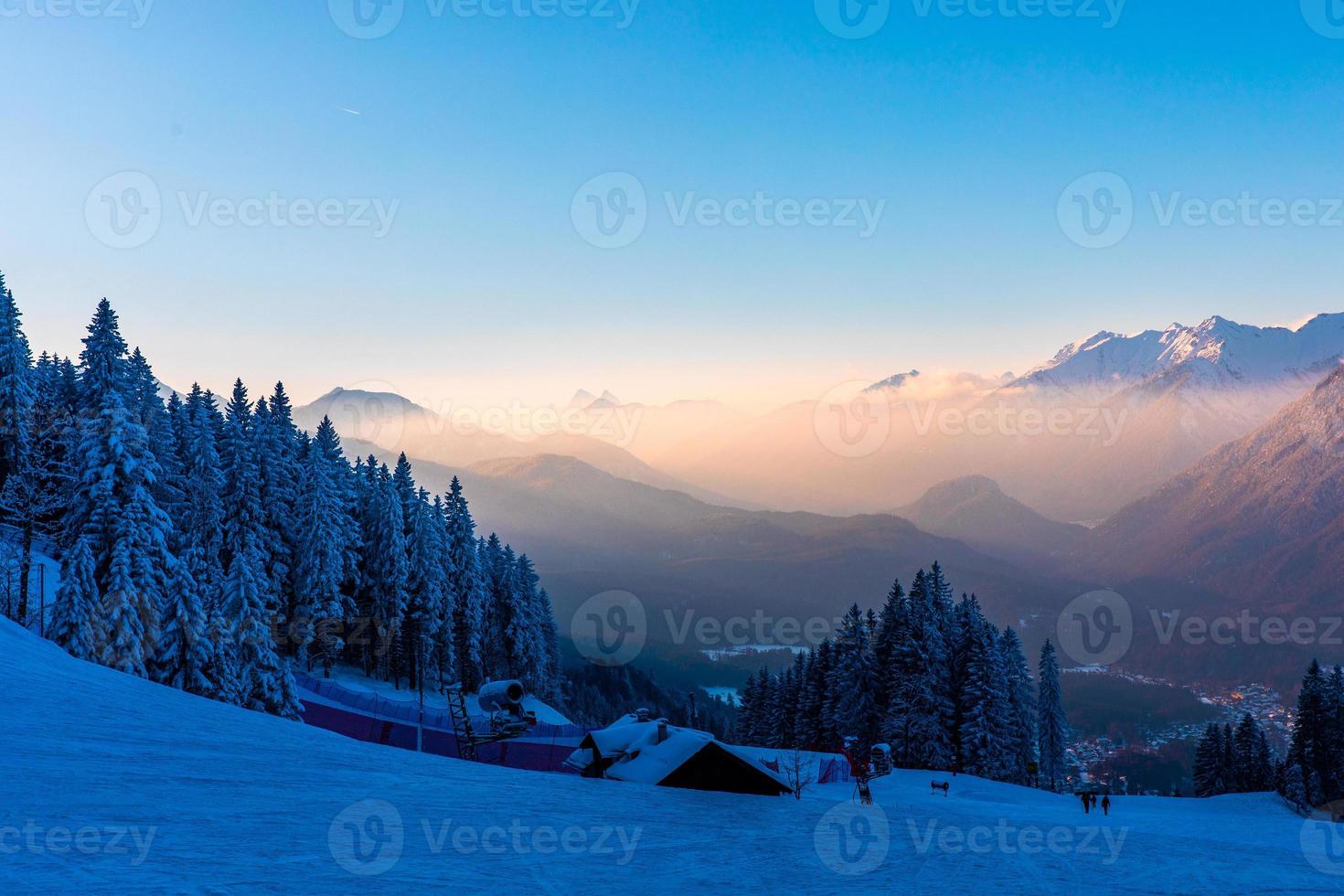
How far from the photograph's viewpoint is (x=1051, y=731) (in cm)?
7738

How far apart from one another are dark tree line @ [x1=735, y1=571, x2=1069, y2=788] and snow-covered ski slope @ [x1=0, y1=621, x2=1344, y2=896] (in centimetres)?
3100

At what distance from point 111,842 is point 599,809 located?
39.7 ft

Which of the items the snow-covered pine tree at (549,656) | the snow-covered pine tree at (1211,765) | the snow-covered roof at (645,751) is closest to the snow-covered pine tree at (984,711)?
the snow-covered pine tree at (1211,765)

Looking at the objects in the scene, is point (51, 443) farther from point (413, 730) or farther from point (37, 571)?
point (413, 730)

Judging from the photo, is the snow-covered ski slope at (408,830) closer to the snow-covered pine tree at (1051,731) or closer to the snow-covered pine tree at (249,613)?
the snow-covered pine tree at (249,613)

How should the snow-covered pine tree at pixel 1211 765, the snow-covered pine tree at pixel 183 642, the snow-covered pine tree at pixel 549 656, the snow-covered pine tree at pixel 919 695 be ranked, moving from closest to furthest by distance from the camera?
the snow-covered pine tree at pixel 183 642 → the snow-covered pine tree at pixel 919 695 → the snow-covered pine tree at pixel 1211 765 → the snow-covered pine tree at pixel 549 656

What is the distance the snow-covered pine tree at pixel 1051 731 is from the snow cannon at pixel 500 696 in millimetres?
55507

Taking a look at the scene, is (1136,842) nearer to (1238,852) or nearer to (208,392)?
(1238,852)

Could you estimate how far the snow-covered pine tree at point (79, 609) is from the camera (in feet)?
115

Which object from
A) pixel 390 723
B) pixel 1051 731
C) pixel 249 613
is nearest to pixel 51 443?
pixel 249 613

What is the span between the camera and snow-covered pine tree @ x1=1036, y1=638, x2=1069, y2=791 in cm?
7706

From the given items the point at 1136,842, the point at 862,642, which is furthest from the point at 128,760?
the point at 862,642

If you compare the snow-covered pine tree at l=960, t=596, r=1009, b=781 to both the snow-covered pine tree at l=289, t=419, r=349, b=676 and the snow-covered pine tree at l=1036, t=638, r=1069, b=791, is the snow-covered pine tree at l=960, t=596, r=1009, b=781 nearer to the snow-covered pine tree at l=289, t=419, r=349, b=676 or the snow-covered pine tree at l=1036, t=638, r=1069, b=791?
the snow-covered pine tree at l=1036, t=638, r=1069, b=791

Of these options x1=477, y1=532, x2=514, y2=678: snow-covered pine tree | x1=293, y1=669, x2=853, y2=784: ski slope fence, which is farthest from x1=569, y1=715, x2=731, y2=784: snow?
x1=477, y1=532, x2=514, y2=678: snow-covered pine tree
